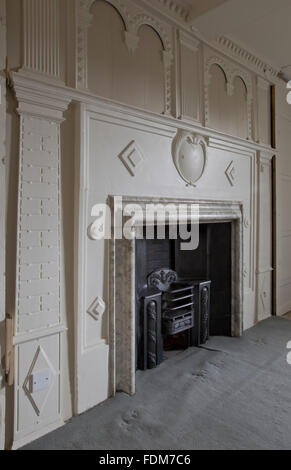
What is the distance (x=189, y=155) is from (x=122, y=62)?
3.19ft

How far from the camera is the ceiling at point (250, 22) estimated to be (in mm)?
2666

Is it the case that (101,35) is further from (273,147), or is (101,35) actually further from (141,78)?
(273,147)

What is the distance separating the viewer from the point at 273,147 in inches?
166

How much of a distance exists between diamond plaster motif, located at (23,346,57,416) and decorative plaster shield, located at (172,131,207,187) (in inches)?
72.7

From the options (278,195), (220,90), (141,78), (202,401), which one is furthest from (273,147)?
(202,401)

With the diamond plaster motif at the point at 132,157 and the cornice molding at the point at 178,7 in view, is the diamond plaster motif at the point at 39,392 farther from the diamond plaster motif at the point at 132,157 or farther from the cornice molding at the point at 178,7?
the cornice molding at the point at 178,7

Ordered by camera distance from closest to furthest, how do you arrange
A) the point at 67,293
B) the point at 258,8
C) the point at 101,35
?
the point at 67,293 → the point at 101,35 → the point at 258,8

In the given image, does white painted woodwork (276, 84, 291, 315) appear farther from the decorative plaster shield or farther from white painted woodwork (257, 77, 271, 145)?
the decorative plaster shield

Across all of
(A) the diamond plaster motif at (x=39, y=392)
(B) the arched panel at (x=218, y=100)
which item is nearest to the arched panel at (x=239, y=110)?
(B) the arched panel at (x=218, y=100)

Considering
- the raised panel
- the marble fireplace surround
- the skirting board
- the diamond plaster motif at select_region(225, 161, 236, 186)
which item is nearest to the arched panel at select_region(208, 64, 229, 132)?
the raised panel

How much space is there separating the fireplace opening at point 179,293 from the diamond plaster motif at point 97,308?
0.50m

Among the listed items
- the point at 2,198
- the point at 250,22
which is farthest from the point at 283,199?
the point at 2,198

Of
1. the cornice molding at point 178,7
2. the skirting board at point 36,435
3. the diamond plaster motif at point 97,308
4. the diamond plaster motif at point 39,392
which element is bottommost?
the skirting board at point 36,435
